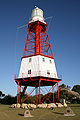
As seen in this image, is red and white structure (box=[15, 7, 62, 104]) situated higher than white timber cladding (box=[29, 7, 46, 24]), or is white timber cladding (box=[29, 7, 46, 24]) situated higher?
white timber cladding (box=[29, 7, 46, 24])

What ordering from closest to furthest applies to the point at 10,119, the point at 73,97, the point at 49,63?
the point at 10,119, the point at 49,63, the point at 73,97

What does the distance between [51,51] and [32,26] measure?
9497 millimetres

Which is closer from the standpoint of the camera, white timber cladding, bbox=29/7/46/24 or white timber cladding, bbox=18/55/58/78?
white timber cladding, bbox=18/55/58/78

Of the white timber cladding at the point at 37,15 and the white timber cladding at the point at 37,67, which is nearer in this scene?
the white timber cladding at the point at 37,67

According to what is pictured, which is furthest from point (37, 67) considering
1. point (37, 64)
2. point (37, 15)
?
point (37, 15)

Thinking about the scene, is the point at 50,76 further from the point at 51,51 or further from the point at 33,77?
the point at 51,51

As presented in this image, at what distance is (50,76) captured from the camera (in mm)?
32281

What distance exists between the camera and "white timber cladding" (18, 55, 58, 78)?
31.7 m

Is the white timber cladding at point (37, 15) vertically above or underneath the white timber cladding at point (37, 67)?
above

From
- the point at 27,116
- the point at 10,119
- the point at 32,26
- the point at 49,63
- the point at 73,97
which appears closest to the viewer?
the point at 10,119

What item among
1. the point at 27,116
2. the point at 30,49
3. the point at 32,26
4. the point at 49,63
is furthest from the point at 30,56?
the point at 27,116

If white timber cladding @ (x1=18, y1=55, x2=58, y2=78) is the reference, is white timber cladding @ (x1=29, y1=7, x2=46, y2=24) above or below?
above

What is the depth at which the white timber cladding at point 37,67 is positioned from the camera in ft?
104

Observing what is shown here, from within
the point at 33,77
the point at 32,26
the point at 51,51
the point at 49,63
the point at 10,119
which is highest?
the point at 32,26
